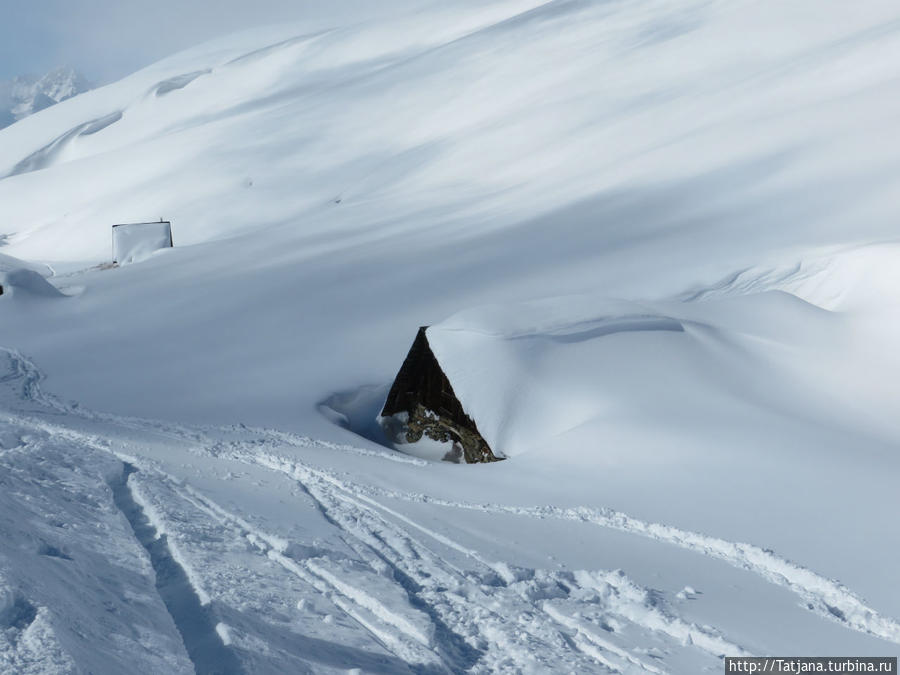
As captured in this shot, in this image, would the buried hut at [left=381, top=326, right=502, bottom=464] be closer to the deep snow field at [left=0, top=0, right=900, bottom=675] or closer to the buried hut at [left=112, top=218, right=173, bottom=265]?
the deep snow field at [left=0, top=0, right=900, bottom=675]

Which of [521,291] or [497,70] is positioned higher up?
[497,70]

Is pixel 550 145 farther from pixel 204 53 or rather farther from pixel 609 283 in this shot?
pixel 204 53

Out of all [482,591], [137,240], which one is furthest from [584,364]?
[137,240]

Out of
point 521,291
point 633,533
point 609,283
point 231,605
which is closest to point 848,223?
point 609,283

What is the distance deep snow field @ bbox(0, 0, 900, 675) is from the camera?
12.3ft

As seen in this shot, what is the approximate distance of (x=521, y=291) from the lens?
12.1 meters

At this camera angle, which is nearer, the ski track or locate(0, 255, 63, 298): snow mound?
the ski track

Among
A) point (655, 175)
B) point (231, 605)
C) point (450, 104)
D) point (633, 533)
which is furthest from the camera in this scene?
point (450, 104)

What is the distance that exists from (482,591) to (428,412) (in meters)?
3.90

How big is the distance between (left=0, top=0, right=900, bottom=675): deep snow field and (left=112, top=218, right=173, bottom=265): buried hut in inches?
125

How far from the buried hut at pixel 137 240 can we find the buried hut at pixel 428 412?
15.3m

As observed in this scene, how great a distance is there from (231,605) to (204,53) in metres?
78.8

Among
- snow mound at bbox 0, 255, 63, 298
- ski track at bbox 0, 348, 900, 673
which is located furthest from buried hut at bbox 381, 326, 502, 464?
snow mound at bbox 0, 255, 63, 298

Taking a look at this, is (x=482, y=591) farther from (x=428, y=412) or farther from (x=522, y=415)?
(x=428, y=412)
